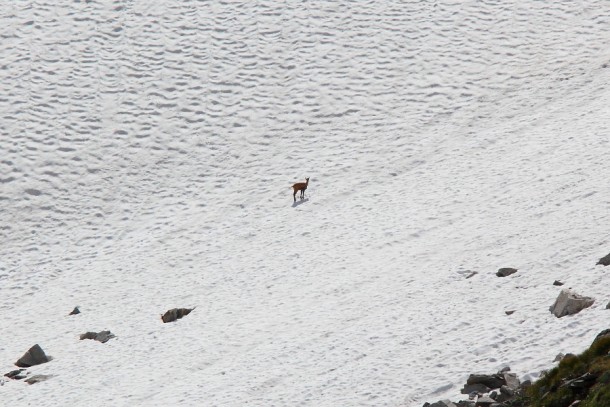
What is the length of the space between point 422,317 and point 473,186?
278 inches

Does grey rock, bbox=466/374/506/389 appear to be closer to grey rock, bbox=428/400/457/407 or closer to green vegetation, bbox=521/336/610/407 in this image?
grey rock, bbox=428/400/457/407

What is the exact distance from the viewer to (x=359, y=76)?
1220 inches

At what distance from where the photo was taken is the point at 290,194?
25.4 meters

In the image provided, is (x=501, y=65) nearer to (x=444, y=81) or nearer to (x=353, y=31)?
(x=444, y=81)

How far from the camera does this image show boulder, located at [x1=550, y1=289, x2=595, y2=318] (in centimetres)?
1428

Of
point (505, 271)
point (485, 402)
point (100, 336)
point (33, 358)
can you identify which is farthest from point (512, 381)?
point (33, 358)

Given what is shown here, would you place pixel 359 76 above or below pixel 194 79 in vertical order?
below

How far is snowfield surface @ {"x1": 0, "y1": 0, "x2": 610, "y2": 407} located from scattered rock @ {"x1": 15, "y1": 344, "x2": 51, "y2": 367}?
26 centimetres

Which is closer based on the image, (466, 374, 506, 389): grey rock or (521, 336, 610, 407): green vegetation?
(521, 336, 610, 407): green vegetation

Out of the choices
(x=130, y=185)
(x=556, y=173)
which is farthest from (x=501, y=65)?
(x=130, y=185)

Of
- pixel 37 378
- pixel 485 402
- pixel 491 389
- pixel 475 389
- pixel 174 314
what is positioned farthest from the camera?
pixel 174 314

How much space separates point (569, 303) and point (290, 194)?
12.0 m

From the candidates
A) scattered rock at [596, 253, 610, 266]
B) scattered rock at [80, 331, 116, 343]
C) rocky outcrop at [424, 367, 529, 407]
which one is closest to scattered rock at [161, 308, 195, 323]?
scattered rock at [80, 331, 116, 343]

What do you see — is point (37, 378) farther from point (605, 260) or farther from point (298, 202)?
point (605, 260)
